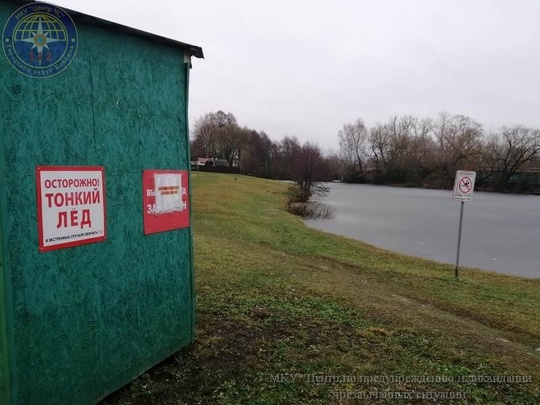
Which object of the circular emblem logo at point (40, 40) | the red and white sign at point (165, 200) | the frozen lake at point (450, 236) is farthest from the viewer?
the frozen lake at point (450, 236)

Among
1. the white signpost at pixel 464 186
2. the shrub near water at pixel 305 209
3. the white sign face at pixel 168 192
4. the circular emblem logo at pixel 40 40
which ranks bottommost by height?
the shrub near water at pixel 305 209

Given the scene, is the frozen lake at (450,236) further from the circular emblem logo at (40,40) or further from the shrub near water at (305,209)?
the circular emblem logo at (40,40)

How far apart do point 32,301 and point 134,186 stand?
3.63 feet

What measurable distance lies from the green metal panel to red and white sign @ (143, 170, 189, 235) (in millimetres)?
65

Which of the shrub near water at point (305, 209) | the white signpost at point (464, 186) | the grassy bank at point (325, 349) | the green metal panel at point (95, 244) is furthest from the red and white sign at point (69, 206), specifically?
the shrub near water at point (305, 209)

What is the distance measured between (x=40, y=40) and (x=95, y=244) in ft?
4.49

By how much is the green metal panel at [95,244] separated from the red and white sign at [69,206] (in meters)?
0.05

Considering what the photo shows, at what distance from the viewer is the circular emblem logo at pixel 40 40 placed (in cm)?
248

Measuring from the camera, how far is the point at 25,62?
101 inches

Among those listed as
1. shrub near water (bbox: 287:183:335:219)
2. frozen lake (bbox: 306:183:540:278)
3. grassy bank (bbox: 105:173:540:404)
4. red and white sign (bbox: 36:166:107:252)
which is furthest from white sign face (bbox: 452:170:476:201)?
shrub near water (bbox: 287:183:335:219)

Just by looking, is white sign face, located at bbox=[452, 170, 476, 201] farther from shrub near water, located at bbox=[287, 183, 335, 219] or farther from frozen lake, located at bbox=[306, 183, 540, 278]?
shrub near water, located at bbox=[287, 183, 335, 219]

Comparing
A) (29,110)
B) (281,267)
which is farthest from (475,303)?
(29,110)

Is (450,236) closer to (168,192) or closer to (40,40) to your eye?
(168,192)

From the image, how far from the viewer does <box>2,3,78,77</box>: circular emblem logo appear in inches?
97.7
